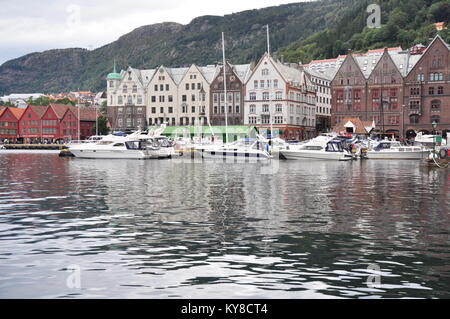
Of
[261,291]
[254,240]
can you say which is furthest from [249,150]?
[261,291]

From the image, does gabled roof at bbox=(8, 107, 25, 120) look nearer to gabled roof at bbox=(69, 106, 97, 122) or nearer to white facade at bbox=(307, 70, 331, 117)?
gabled roof at bbox=(69, 106, 97, 122)

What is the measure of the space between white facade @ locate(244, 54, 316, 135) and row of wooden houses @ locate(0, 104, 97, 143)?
5713 cm

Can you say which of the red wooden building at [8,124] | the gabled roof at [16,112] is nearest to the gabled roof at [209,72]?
the gabled roof at [16,112]

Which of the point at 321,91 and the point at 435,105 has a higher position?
the point at 321,91

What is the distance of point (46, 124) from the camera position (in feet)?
549

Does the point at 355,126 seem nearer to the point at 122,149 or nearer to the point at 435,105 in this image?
the point at 435,105

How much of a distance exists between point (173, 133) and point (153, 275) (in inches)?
4790

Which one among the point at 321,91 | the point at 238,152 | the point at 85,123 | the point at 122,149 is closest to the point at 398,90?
the point at 321,91

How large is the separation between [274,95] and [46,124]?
258 feet

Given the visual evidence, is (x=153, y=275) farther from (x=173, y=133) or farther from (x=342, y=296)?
(x=173, y=133)

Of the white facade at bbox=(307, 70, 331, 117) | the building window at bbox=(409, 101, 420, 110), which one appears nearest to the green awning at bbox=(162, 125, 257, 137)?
the white facade at bbox=(307, 70, 331, 117)

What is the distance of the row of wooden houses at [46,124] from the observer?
16450cm

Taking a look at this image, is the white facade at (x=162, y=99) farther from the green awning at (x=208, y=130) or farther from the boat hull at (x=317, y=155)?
the boat hull at (x=317, y=155)

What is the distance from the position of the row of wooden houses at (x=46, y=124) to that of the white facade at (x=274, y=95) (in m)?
57.1
